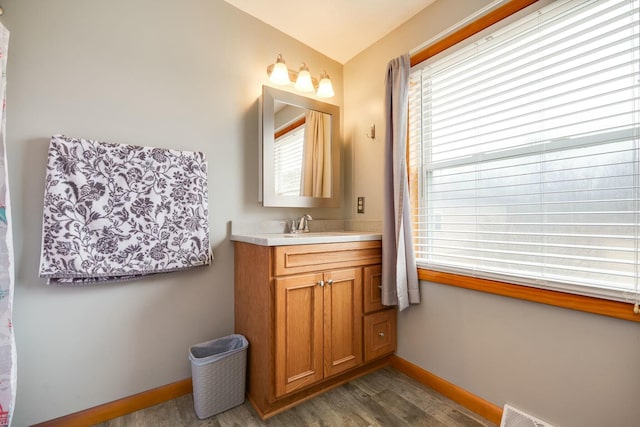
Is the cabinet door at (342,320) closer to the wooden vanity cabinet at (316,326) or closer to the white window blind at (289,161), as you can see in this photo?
the wooden vanity cabinet at (316,326)

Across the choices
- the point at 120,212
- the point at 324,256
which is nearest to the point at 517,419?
the point at 324,256

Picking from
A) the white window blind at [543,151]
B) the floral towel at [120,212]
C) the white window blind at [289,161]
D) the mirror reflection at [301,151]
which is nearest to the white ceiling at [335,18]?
the white window blind at [543,151]

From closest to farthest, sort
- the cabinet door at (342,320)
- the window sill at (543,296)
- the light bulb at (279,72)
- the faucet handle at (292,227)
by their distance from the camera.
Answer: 1. the window sill at (543,296)
2. the cabinet door at (342,320)
3. the light bulb at (279,72)
4. the faucet handle at (292,227)

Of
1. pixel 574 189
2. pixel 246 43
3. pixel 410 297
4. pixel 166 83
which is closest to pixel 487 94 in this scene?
pixel 574 189

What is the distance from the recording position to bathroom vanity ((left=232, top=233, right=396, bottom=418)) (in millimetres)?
1494

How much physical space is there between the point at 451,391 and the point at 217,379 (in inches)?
52.1

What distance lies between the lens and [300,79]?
6.71 ft

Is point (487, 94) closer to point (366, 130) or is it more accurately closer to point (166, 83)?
point (366, 130)

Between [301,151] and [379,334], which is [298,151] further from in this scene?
[379,334]

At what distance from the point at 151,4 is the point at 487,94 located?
1.95 metres

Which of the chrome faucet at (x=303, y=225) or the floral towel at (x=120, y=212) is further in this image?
the chrome faucet at (x=303, y=225)

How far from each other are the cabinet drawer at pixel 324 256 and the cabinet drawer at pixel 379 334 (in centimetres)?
37

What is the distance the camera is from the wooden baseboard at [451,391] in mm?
1481

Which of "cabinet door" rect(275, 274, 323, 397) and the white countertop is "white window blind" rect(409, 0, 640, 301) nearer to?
the white countertop
